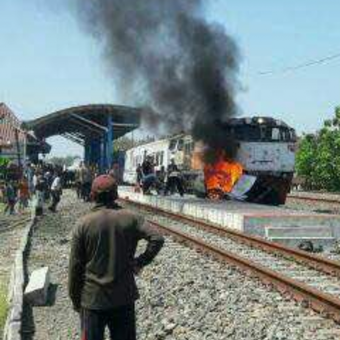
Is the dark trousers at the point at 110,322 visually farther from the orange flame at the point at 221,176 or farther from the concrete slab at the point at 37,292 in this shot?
the orange flame at the point at 221,176

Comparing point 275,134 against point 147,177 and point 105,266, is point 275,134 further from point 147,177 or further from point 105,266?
point 105,266

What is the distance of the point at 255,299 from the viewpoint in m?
9.84

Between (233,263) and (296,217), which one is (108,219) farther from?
(296,217)

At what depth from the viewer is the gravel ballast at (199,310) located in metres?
8.15

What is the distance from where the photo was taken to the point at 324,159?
46.6 m

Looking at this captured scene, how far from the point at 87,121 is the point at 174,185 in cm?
1366

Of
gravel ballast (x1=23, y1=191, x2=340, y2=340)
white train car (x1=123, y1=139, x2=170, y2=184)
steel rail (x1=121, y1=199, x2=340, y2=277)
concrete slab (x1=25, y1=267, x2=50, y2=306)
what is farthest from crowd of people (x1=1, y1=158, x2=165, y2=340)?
white train car (x1=123, y1=139, x2=170, y2=184)

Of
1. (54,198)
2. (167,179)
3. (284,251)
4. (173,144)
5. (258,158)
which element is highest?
(173,144)

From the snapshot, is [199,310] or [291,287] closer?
[199,310]

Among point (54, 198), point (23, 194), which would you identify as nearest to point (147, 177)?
point (23, 194)

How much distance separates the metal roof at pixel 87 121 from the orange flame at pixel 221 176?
1353 cm

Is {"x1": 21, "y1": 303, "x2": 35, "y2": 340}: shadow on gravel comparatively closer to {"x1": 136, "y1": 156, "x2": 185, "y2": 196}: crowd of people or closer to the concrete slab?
the concrete slab

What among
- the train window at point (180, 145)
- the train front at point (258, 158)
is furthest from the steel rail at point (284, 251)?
the train window at point (180, 145)

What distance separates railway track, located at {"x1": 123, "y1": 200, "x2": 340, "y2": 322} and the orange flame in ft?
20.7
